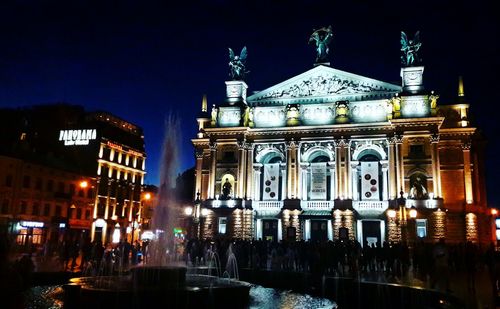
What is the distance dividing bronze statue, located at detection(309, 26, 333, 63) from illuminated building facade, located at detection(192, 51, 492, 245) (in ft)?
6.52

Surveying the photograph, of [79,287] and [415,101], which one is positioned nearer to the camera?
[79,287]

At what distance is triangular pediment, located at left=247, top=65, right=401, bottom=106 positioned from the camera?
164 feet

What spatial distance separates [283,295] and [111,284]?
7.52 meters

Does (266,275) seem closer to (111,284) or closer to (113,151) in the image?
(111,284)

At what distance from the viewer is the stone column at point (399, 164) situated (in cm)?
4638

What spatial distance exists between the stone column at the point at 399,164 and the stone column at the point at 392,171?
0.34 metres

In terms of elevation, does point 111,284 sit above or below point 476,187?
below

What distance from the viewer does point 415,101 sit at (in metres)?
47.9

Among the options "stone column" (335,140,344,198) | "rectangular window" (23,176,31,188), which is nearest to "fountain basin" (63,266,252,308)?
"stone column" (335,140,344,198)

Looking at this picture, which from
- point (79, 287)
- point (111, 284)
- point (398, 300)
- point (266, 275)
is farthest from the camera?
point (266, 275)

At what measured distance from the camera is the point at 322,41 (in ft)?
175

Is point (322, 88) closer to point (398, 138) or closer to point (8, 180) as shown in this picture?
Answer: point (398, 138)

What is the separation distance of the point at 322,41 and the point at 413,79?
452 inches

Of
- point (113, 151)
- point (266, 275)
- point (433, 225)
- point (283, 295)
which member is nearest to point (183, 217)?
point (113, 151)
